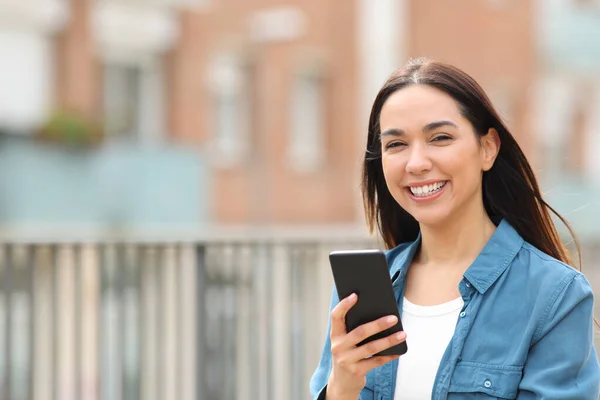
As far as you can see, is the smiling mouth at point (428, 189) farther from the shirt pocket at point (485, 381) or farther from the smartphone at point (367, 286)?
the shirt pocket at point (485, 381)

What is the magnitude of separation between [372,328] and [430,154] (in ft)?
1.26

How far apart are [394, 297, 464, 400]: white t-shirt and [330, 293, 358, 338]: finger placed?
17cm

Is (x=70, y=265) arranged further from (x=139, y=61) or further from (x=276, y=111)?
(x=276, y=111)

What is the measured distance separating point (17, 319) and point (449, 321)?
3.44m

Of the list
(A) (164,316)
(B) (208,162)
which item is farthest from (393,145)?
(B) (208,162)

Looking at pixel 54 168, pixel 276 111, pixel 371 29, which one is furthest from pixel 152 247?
pixel 371 29

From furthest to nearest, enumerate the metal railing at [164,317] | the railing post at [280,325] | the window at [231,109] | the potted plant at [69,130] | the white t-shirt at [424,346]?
the window at [231,109] → the potted plant at [69,130] → the railing post at [280,325] → the metal railing at [164,317] → the white t-shirt at [424,346]

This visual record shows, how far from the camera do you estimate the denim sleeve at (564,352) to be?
205cm

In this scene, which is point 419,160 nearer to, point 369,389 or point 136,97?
point 369,389

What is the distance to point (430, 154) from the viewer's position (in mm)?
2221

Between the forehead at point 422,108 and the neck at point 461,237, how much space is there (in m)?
0.22

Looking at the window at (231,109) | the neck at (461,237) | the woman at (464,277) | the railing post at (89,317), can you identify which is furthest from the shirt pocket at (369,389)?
the window at (231,109)

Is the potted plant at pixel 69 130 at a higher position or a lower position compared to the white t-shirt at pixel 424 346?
higher

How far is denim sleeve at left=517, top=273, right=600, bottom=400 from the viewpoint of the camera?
205 centimetres
